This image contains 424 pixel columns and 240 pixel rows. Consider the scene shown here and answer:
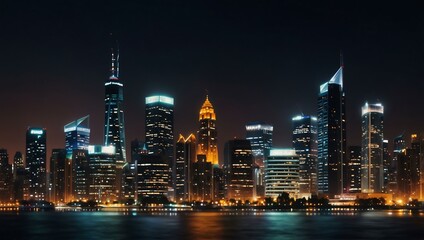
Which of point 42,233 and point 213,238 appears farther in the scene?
point 42,233

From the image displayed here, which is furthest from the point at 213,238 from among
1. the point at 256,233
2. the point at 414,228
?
the point at 414,228

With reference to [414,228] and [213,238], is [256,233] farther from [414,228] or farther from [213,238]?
[414,228]

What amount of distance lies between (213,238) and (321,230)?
3197 cm

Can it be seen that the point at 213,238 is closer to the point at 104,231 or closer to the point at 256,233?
the point at 256,233

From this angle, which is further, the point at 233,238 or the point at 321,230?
the point at 321,230

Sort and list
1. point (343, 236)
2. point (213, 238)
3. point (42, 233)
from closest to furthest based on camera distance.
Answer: point (213, 238), point (343, 236), point (42, 233)

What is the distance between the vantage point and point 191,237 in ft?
361

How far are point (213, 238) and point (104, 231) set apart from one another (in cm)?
2938

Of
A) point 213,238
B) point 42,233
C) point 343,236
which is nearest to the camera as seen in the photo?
point 213,238

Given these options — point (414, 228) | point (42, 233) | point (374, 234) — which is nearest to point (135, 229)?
point (42, 233)

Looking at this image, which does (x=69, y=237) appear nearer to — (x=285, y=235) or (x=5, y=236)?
(x=5, y=236)

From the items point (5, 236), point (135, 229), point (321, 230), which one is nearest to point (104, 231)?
point (135, 229)

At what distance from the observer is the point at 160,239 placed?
362ft

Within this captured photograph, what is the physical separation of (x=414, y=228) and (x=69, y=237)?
66.9 metres
